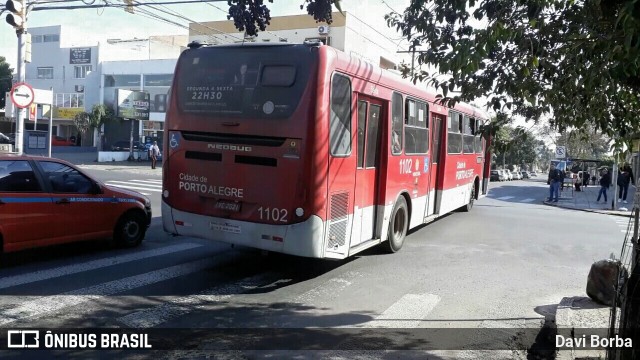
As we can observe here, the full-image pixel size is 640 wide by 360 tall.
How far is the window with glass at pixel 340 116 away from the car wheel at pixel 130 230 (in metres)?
4.16

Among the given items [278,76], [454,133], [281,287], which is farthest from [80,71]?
[281,287]

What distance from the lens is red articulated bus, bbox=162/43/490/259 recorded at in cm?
686

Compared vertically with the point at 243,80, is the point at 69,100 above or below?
above

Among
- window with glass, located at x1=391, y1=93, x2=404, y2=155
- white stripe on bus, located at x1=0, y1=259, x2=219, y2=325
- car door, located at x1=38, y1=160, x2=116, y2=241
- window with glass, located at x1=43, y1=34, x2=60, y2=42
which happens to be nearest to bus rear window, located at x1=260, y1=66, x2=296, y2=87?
window with glass, located at x1=391, y1=93, x2=404, y2=155

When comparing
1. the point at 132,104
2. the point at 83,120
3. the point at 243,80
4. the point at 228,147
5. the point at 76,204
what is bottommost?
the point at 76,204

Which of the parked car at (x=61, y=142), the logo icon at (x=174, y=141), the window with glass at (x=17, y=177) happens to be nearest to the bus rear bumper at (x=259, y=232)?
the logo icon at (x=174, y=141)

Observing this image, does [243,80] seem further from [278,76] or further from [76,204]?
[76,204]

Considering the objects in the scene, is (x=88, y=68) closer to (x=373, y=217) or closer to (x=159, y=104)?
(x=159, y=104)

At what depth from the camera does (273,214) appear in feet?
22.9

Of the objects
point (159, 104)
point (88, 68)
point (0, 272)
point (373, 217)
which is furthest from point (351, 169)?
point (88, 68)

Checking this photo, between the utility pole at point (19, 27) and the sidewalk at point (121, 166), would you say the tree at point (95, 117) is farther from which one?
the utility pole at point (19, 27)

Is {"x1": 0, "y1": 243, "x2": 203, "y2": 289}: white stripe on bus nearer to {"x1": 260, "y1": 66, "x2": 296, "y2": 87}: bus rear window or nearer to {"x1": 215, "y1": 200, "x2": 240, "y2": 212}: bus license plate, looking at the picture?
{"x1": 215, "y1": 200, "x2": 240, "y2": 212}: bus license plate

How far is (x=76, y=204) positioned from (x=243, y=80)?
3.34 meters

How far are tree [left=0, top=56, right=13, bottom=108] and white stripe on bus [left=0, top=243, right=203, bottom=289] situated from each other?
6272cm
